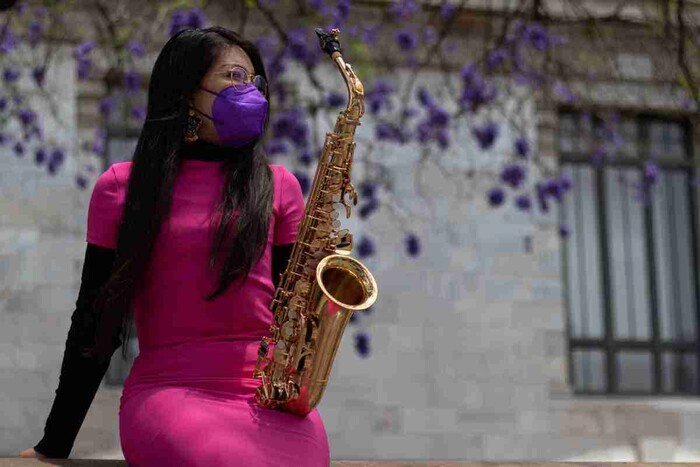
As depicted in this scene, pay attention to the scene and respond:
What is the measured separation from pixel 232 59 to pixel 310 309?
2.52ft

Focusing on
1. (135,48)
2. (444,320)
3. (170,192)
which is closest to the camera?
(170,192)

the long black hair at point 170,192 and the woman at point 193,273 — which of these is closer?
the woman at point 193,273

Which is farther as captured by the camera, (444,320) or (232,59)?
(444,320)

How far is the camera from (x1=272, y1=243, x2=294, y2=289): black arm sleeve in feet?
12.5

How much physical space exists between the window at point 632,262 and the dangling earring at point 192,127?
803cm

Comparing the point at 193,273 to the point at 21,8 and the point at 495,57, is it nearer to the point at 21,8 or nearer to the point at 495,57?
the point at 495,57

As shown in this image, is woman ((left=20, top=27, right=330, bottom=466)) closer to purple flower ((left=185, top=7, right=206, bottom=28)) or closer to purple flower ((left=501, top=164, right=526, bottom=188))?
purple flower ((left=185, top=7, right=206, bottom=28))

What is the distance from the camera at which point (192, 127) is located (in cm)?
376

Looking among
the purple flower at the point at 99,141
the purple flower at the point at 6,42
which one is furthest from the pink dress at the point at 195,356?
the purple flower at the point at 99,141

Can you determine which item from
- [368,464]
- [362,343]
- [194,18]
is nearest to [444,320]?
[362,343]

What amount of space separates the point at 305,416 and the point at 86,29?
722 cm

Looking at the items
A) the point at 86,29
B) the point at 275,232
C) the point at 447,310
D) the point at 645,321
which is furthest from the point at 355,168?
the point at 275,232

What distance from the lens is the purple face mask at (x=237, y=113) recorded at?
12.2 ft

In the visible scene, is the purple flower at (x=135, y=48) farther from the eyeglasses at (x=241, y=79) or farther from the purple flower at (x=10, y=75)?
the eyeglasses at (x=241, y=79)
